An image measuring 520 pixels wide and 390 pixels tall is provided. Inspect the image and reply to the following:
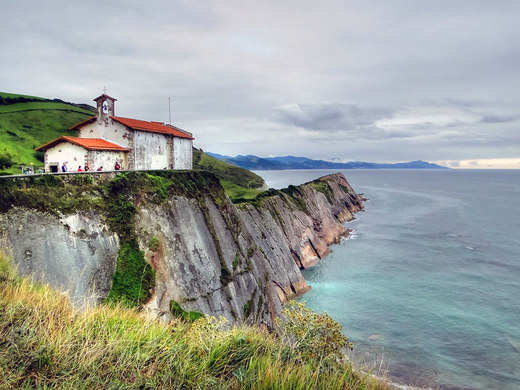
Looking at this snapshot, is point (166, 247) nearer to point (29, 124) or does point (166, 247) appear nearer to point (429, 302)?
point (429, 302)

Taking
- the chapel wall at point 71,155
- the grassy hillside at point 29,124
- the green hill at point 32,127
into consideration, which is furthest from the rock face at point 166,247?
the grassy hillside at point 29,124

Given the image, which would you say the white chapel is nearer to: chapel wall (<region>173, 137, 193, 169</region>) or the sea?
chapel wall (<region>173, 137, 193, 169</region>)

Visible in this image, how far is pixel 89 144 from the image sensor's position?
26312 mm

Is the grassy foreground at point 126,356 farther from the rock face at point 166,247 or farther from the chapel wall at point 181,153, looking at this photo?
the chapel wall at point 181,153

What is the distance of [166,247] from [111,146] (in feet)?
38.2

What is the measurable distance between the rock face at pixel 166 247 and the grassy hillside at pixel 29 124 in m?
31.0

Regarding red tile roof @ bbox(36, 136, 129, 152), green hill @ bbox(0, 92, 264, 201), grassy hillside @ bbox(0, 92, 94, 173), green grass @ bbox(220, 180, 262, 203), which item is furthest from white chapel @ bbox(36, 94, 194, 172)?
grassy hillside @ bbox(0, 92, 94, 173)

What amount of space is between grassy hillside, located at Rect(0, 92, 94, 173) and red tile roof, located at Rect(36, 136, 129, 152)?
22.7 m

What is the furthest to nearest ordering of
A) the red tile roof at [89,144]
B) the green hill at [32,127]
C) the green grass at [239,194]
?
the green hill at [32,127], the green grass at [239,194], the red tile roof at [89,144]

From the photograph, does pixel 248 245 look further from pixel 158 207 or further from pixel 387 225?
pixel 387 225

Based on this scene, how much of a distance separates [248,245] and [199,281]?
930 cm

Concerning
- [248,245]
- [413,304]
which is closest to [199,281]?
[248,245]

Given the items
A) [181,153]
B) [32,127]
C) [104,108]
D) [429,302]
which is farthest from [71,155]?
[32,127]

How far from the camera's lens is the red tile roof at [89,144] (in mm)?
25533
